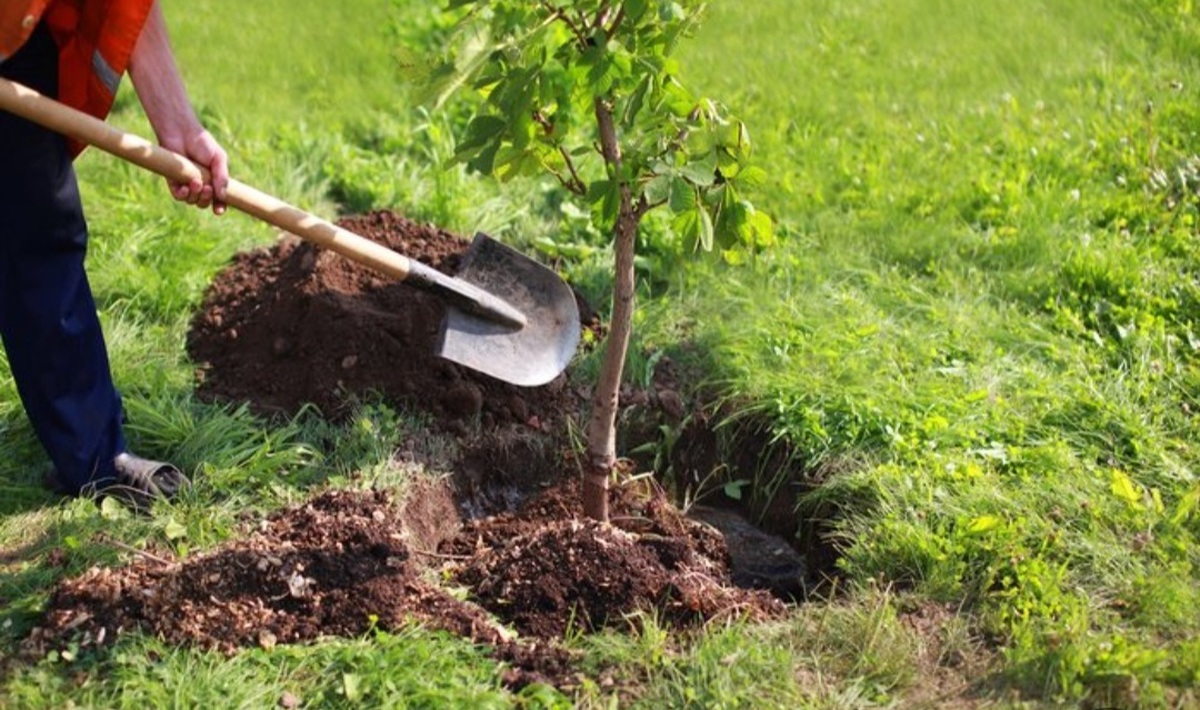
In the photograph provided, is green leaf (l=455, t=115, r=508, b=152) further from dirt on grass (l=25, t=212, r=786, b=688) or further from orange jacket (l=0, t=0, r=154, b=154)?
dirt on grass (l=25, t=212, r=786, b=688)

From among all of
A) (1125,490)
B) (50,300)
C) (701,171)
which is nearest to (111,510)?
(50,300)

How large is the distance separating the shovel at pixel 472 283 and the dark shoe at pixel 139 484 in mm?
819

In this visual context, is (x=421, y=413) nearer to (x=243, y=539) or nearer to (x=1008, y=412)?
(x=243, y=539)

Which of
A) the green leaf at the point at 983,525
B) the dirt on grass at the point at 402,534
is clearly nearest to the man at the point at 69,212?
the dirt on grass at the point at 402,534

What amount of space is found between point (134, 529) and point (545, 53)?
5.77 ft

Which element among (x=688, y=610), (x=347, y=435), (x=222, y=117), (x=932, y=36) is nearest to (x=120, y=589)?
(x=347, y=435)

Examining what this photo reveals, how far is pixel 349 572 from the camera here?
3.76 metres

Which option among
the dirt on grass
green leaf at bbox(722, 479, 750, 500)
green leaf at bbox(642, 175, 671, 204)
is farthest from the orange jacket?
green leaf at bbox(722, 479, 750, 500)

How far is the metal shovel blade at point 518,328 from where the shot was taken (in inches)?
174

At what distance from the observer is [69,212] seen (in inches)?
153

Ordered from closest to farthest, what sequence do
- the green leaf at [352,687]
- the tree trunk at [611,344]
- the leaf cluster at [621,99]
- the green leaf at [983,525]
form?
the green leaf at [352,687] → the leaf cluster at [621,99] → the tree trunk at [611,344] → the green leaf at [983,525]

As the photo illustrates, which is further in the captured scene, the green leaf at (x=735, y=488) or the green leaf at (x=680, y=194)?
the green leaf at (x=735, y=488)

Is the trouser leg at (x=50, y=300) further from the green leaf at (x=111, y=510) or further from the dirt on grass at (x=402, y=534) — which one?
the dirt on grass at (x=402, y=534)

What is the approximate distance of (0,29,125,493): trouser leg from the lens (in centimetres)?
377
